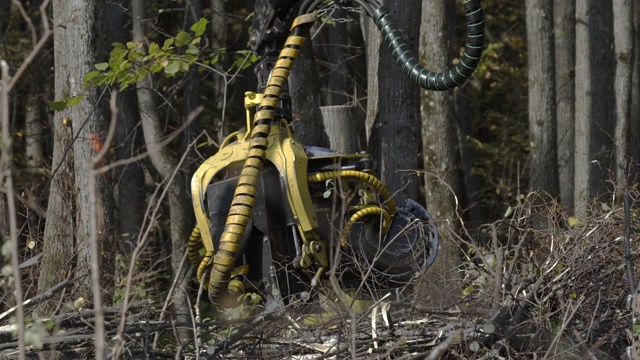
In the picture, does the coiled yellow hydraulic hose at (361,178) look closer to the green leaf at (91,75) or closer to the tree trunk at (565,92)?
the green leaf at (91,75)

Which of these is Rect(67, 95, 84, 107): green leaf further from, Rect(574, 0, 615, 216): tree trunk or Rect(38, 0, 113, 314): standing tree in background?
Rect(574, 0, 615, 216): tree trunk

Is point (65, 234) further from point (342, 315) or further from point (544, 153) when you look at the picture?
point (544, 153)

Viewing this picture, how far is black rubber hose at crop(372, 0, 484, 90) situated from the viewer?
Answer: 844 centimetres

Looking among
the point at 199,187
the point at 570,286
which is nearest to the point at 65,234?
the point at 199,187

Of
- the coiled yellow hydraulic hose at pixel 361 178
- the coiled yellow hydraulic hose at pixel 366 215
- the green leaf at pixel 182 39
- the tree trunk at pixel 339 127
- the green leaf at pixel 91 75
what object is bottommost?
the coiled yellow hydraulic hose at pixel 366 215

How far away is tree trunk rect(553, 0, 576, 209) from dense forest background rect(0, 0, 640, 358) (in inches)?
1.1

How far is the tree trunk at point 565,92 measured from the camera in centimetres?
1589

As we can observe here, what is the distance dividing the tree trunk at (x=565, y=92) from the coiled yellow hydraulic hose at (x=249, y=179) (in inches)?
313

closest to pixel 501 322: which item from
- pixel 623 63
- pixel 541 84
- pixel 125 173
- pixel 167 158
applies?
pixel 167 158

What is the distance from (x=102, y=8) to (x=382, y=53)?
8.13ft

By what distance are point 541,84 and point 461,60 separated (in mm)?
6411

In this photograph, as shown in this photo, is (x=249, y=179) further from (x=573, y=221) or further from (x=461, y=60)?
(x=573, y=221)

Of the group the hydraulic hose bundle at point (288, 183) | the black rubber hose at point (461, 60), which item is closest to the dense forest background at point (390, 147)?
the hydraulic hose bundle at point (288, 183)

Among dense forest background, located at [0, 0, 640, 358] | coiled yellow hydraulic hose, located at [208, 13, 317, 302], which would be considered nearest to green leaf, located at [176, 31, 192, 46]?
dense forest background, located at [0, 0, 640, 358]
